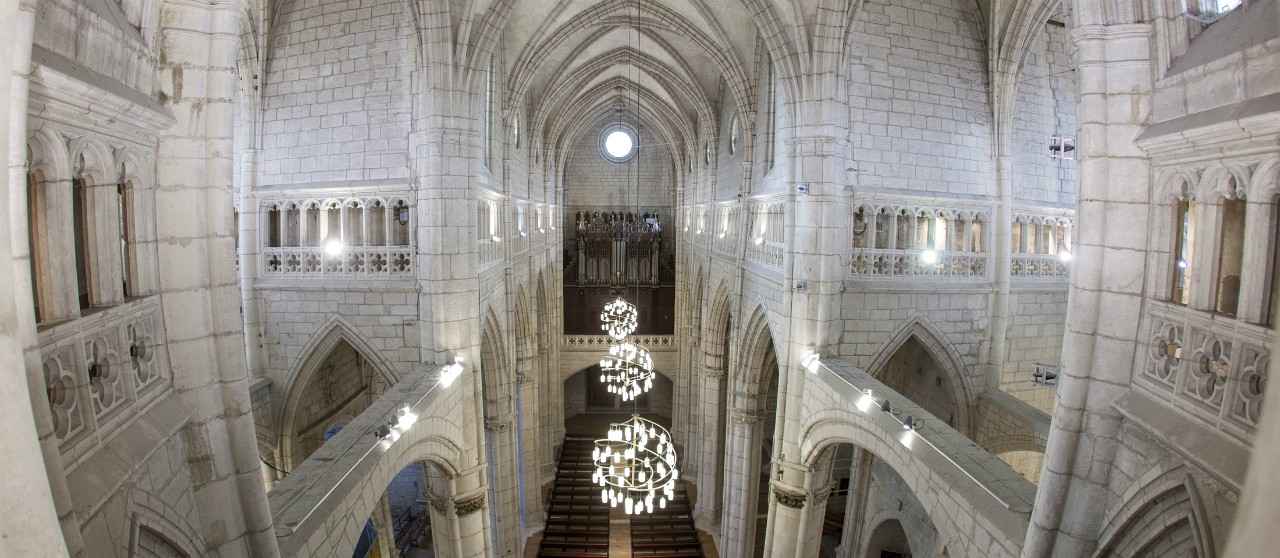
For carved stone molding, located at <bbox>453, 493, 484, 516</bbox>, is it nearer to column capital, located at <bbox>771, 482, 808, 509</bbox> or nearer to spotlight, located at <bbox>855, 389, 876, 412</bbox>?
column capital, located at <bbox>771, 482, 808, 509</bbox>

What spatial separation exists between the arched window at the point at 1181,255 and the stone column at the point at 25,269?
6064 millimetres

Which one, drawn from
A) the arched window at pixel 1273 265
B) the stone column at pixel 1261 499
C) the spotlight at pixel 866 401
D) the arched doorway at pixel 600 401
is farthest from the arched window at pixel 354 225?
the arched doorway at pixel 600 401

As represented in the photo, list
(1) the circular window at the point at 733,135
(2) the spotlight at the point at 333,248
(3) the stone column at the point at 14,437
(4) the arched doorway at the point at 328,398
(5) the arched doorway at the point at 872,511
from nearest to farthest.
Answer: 1. (3) the stone column at the point at 14,437
2. (5) the arched doorway at the point at 872,511
3. (2) the spotlight at the point at 333,248
4. (4) the arched doorway at the point at 328,398
5. (1) the circular window at the point at 733,135

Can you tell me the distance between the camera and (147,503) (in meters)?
3.60

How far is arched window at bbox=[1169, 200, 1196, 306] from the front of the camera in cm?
411

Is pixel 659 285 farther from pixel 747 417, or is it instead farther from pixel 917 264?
pixel 917 264

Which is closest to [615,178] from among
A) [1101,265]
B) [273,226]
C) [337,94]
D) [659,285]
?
[659,285]

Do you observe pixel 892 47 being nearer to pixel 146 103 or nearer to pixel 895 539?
pixel 895 539

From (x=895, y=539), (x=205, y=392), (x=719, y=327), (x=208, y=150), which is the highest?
(x=208, y=150)

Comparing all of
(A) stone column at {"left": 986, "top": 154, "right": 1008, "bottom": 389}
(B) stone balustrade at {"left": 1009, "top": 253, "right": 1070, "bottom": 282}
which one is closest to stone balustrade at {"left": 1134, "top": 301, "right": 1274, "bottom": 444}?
(A) stone column at {"left": 986, "top": 154, "right": 1008, "bottom": 389}

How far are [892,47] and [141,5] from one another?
452 inches

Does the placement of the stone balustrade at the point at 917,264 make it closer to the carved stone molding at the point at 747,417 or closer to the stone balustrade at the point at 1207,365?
the carved stone molding at the point at 747,417

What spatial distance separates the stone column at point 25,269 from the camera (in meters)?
2.52

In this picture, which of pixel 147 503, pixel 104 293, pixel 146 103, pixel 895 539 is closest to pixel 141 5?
pixel 146 103
